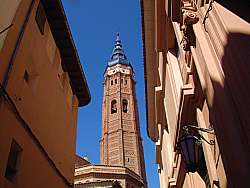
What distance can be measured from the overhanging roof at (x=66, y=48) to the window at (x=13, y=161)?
16.1ft

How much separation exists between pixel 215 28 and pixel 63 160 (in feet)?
24.9

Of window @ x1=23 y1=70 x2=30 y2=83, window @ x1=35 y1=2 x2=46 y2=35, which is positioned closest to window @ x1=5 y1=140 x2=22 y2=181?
window @ x1=23 y1=70 x2=30 y2=83

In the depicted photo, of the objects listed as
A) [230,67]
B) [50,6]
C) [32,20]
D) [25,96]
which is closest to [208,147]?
[230,67]

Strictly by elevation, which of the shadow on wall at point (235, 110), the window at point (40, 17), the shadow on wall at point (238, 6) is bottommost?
the shadow on wall at point (235, 110)

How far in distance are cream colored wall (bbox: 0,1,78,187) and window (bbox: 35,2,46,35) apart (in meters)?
0.25

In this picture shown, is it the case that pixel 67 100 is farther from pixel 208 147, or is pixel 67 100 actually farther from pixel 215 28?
pixel 215 28

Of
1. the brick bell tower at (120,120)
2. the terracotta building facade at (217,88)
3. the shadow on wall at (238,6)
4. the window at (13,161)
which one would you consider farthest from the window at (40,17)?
the brick bell tower at (120,120)

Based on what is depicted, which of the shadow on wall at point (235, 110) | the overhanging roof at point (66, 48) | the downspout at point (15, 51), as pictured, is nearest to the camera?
the shadow on wall at point (235, 110)

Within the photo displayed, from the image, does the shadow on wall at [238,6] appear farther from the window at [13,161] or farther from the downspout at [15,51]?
the window at [13,161]

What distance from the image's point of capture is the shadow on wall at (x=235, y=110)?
371 centimetres

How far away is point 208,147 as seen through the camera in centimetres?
604

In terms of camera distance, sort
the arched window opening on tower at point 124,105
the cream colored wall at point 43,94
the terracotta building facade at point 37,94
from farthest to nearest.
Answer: the arched window opening on tower at point 124,105 < the cream colored wall at point 43,94 < the terracotta building facade at point 37,94

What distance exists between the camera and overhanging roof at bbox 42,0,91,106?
34.2 feet

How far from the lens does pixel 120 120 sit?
6078 centimetres
